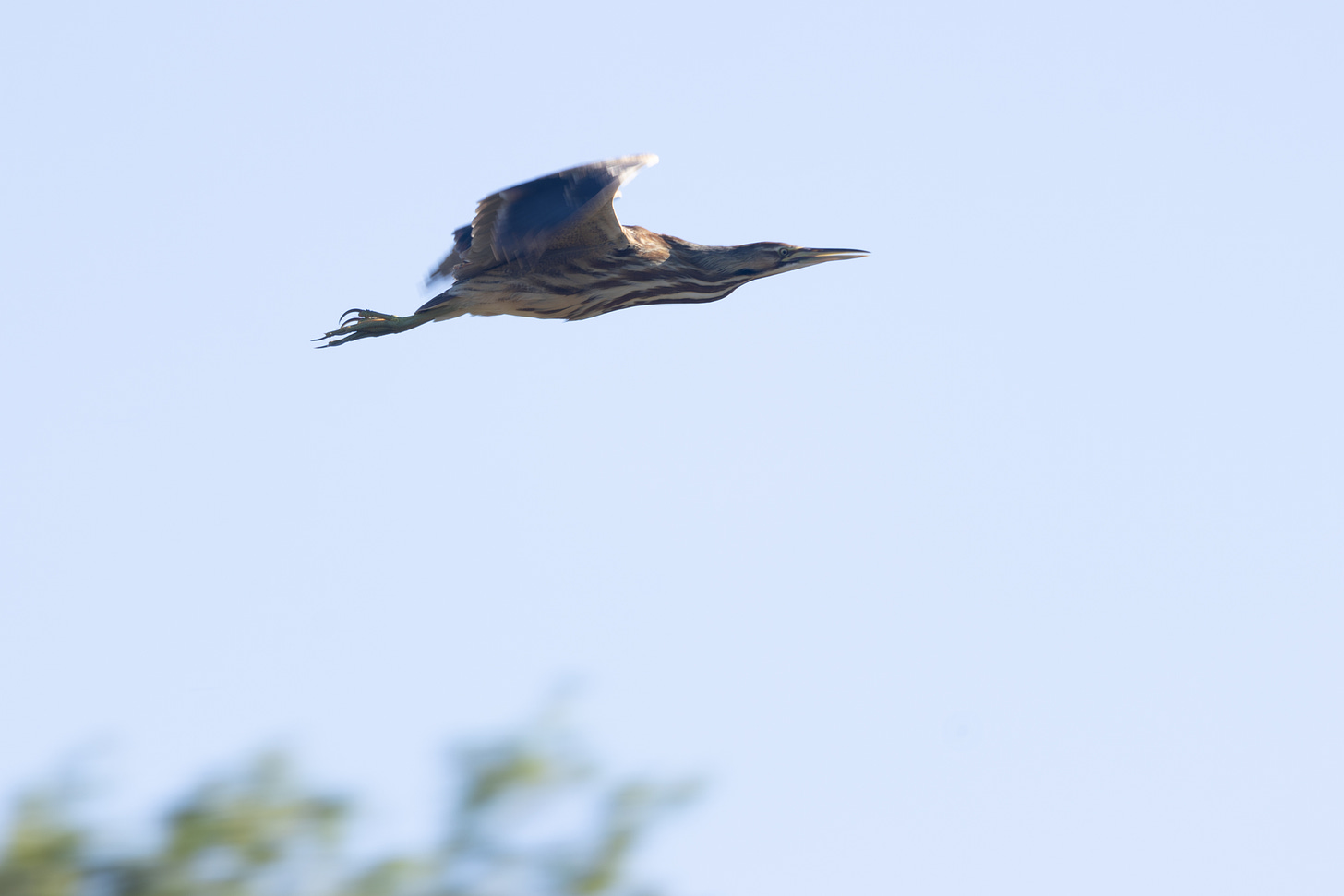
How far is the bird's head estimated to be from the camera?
365 inches

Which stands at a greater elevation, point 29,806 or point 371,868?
point 29,806

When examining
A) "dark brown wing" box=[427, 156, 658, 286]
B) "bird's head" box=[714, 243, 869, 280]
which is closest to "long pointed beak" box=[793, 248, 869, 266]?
"bird's head" box=[714, 243, 869, 280]

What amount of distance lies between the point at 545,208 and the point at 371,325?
186 centimetres

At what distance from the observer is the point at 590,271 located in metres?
8.98

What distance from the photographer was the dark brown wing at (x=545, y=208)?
7.56 meters

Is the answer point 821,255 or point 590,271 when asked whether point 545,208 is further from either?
point 821,255

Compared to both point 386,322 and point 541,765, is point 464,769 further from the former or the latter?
point 386,322

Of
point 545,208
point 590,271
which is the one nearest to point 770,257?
point 590,271

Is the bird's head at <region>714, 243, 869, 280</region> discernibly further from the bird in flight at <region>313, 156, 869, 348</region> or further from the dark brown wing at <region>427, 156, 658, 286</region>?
the dark brown wing at <region>427, 156, 658, 286</region>

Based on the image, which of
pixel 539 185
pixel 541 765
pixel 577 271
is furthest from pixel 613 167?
pixel 541 765

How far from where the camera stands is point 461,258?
906 centimetres

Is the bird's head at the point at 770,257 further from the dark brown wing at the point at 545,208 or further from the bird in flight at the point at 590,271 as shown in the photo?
the dark brown wing at the point at 545,208

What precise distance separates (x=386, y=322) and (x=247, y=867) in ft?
15.2

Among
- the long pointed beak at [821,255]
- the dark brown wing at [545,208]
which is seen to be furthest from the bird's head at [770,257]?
the dark brown wing at [545,208]
